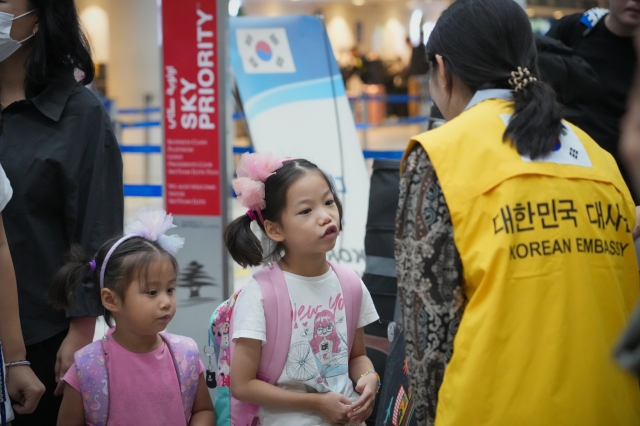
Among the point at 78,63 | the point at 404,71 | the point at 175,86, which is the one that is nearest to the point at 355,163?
the point at 175,86

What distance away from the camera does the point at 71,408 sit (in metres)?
2.04

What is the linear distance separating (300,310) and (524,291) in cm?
74

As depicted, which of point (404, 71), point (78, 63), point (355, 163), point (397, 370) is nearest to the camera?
point (78, 63)

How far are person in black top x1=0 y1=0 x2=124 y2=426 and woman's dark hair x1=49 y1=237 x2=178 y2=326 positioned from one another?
0.13ft

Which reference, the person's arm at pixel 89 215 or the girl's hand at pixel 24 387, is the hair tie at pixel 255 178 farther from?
the girl's hand at pixel 24 387

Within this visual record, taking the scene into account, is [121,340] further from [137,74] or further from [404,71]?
[404,71]

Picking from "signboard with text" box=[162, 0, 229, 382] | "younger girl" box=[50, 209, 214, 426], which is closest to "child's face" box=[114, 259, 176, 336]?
"younger girl" box=[50, 209, 214, 426]

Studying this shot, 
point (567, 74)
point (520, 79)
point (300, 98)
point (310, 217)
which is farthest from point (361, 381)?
point (300, 98)

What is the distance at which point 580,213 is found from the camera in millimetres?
1532

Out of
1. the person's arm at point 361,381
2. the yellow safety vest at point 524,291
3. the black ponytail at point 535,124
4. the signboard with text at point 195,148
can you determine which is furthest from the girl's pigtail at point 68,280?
the signboard with text at point 195,148

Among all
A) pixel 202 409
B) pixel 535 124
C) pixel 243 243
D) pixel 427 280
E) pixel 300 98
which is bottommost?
pixel 202 409

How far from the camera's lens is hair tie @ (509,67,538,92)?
161 centimetres

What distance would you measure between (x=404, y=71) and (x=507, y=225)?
60.5 ft

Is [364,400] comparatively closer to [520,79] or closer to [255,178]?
[255,178]
